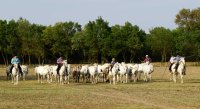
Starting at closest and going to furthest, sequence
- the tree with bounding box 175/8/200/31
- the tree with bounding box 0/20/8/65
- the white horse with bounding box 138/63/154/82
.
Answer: the white horse with bounding box 138/63/154/82 < the tree with bounding box 0/20/8/65 < the tree with bounding box 175/8/200/31

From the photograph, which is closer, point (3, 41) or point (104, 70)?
point (104, 70)

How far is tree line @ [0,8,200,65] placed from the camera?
106 meters

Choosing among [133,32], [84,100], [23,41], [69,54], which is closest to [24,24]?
[23,41]

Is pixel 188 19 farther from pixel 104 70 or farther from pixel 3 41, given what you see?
pixel 104 70

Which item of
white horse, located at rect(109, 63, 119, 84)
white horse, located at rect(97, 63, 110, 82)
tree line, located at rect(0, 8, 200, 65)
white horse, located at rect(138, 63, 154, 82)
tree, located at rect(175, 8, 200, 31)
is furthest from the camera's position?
tree, located at rect(175, 8, 200, 31)

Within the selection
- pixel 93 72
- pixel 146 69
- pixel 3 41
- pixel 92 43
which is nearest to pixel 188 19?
pixel 92 43

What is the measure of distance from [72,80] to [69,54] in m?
65.8

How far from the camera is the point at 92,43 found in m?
108

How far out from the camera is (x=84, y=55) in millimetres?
112938

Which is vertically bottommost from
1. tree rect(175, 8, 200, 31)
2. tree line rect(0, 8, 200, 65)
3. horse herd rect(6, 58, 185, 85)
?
horse herd rect(6, 58, 185, 85)

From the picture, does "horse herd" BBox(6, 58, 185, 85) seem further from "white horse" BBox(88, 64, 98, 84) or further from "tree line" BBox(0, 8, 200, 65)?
"tree line" BBox(0, 8, 200, 65)

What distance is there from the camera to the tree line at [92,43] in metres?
106

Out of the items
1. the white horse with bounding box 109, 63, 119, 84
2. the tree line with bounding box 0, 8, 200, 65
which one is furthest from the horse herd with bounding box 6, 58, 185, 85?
the tree line with bounding box 0, 8, 200, 65

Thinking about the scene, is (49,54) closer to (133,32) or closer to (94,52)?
(94,52)
